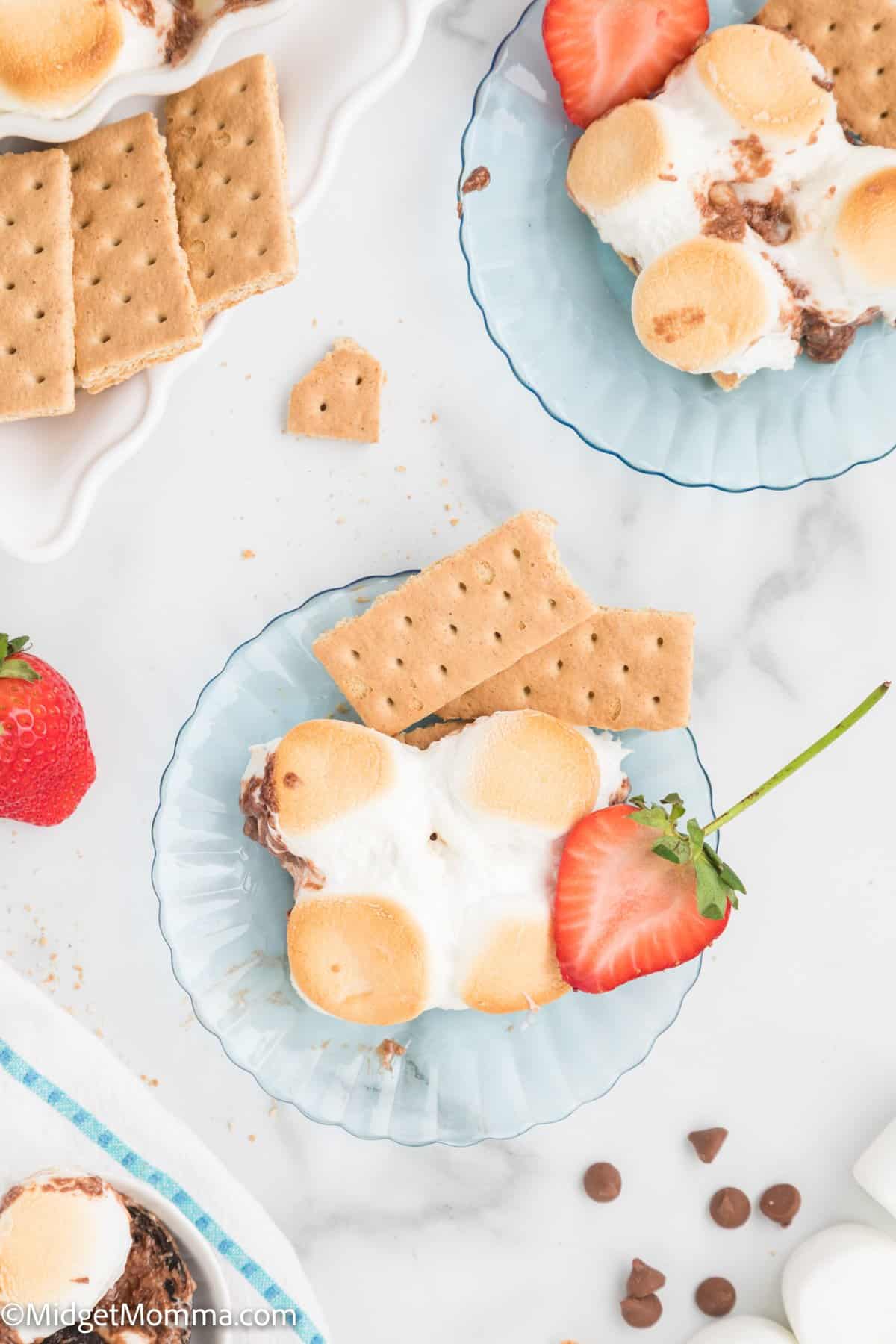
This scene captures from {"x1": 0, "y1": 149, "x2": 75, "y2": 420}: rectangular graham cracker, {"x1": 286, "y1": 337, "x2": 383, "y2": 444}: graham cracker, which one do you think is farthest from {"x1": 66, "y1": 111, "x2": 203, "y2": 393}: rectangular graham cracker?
{"x1": 286, "y1": 337, "x2": 383, "y2": 444}: graham cracker

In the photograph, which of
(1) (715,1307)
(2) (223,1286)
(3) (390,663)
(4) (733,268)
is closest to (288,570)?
(3) (390,663)

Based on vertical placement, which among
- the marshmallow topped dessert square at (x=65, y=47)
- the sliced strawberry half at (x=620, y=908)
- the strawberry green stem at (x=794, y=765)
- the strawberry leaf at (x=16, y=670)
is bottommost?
the sliced strawberry half at (x=620, y=908)

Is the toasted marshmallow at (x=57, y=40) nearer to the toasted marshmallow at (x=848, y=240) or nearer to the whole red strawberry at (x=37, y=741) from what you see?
the whole red strawberry at (x=37, y=741)

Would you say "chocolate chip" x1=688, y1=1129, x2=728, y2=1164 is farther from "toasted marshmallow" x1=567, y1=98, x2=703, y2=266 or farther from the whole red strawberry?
"toasted marshmallow" x1=567, y1=98, x2=703, y2=266

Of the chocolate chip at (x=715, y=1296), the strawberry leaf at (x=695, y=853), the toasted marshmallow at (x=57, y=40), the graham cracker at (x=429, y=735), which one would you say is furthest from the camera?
the chocolate chip at (x=715, y=1296)

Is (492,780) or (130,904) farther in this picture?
(130,904)

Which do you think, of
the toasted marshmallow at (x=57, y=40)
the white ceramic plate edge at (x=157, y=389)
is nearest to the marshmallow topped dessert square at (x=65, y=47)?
the toasted marshmallow at (x=57, y=40)

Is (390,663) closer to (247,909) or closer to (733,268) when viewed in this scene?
(247,909)
